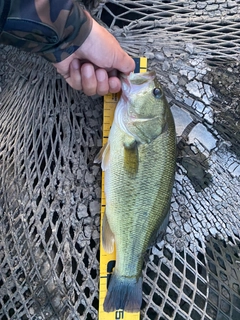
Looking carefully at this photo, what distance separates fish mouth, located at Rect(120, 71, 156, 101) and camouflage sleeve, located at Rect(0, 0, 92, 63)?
398 millimetres

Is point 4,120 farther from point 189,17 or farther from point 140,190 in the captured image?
point 189,17

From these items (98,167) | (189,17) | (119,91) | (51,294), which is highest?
(189,17)

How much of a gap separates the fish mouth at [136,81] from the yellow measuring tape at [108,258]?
0.69 ft

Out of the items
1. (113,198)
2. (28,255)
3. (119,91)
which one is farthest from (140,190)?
(28,255)

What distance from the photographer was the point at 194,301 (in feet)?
8.77

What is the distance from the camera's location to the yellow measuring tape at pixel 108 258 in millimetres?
2564

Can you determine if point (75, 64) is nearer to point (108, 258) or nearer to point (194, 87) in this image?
point (194, 87)

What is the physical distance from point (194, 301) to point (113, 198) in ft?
3.05

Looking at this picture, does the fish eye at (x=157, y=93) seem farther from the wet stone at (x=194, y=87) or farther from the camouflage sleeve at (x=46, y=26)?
the camouflage sleeve at (x=46, y=26)

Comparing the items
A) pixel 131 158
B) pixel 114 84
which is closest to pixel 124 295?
pixel 131 158

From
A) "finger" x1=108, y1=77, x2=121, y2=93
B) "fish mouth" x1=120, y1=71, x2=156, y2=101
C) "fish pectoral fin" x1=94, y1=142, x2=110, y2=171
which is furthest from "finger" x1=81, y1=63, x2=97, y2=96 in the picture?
"fish pectoral fin" x1=94, y1=142, x2=110, y2=171

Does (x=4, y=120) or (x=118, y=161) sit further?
(x=4, y=120)

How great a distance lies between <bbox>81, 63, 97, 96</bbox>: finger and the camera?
245 cm

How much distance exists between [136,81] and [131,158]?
495 millimetres
